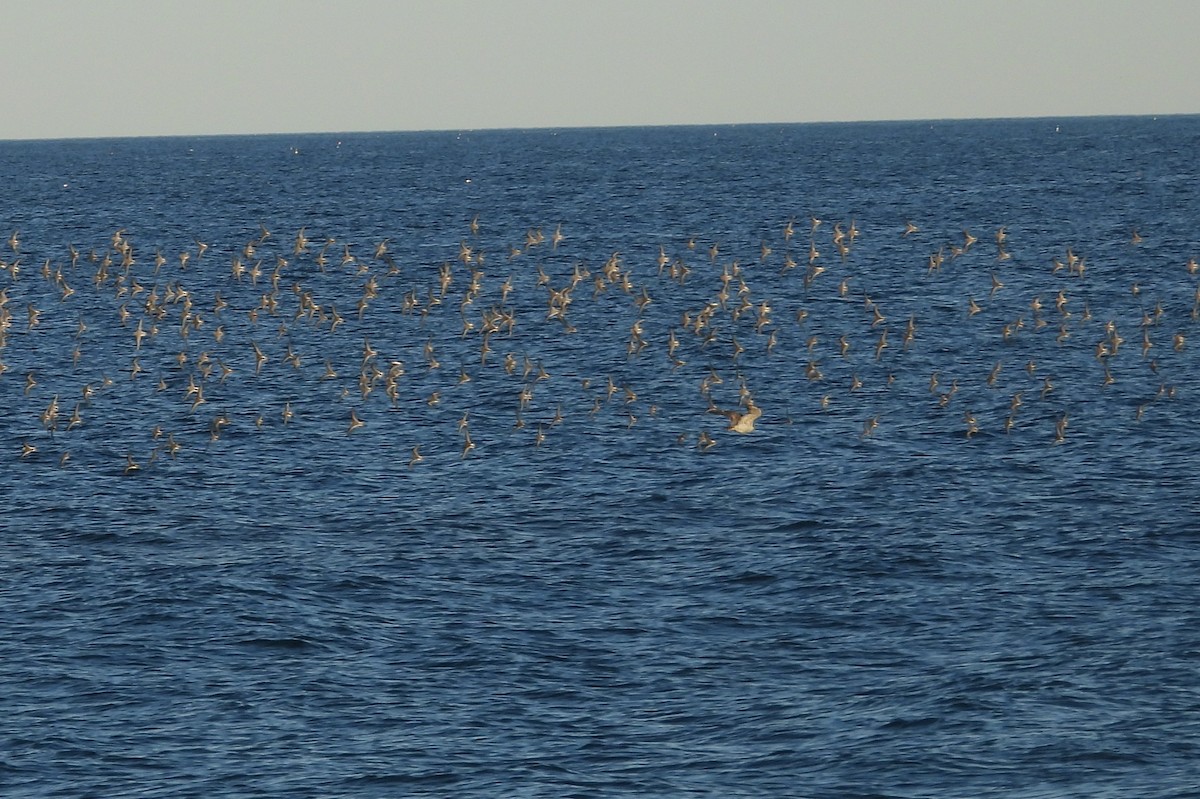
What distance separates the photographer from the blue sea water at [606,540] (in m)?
33.7

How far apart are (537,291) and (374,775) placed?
67.2 m

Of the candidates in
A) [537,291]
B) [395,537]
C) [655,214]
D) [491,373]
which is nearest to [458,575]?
[395,537]

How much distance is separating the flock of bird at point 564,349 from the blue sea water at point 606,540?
1.08 feet

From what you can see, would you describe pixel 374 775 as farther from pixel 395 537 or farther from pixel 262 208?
pixel 262 208

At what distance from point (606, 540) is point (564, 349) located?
32233mm

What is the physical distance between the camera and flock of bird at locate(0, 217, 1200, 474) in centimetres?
6391

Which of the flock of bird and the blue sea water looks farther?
the flock of bird

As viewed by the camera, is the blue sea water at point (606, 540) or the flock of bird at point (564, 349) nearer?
the blue sea water at point (606, 540)

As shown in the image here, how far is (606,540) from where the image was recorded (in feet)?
158

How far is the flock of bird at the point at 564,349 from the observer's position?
63906 millimetres

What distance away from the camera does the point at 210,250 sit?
410ft

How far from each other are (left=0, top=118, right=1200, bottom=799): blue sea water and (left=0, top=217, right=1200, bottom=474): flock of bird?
1.08ft

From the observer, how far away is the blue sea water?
110ft

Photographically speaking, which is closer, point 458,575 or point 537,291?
point 458,575
